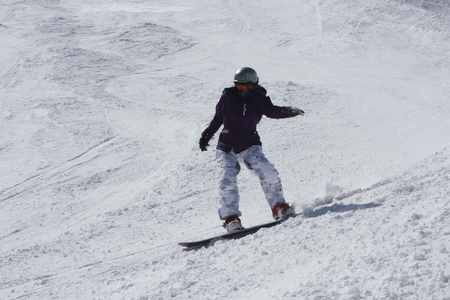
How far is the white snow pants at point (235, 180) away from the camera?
5145 mm

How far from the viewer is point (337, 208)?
4.64m

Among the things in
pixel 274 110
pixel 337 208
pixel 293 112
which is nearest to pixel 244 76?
pixel 274 110

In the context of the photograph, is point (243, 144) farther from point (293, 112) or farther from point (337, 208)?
point (337, 208)

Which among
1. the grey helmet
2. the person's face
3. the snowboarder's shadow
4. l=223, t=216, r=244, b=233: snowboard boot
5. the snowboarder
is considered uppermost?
the grey helmet

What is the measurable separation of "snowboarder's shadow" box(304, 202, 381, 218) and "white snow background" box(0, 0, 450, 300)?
27 mm

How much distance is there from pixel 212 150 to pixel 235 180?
12.8ft

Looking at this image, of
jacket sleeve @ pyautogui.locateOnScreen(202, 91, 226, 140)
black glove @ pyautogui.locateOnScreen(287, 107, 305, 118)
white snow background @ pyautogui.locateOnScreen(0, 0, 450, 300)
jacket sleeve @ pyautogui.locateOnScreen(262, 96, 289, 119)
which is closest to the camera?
white snow background @ pyautogui.locateOnScreen(0, 0, 450, 300)

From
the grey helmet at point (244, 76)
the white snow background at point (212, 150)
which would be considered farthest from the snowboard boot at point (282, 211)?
the grey helmet at point (244, 76)

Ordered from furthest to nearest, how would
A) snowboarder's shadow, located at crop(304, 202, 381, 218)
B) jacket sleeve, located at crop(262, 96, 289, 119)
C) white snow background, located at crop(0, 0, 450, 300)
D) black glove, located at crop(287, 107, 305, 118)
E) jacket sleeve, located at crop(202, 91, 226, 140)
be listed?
jacket sleeve, located at crop(202, 91, 226, 140)
jacket sleeve, located at crop(262, 96, 289, 119)
black glove, located at crop(287, 107, 305, 118)
snowboarder's shadow, located at crop(304, 202, 381, 218)
white snow background, located at crop(0, 0, 450, 300)

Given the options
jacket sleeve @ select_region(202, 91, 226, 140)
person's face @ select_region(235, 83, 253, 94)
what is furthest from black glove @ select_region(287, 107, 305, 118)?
jacket sleeve @ select_region(202, 91, 226, 140)

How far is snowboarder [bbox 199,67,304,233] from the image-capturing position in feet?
16.8

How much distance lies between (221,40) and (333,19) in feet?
14.9

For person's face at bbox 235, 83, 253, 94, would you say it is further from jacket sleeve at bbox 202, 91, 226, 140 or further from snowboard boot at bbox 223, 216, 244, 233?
snowboard boot at bbox 223, 216, 244, 233

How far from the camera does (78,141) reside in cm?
999
